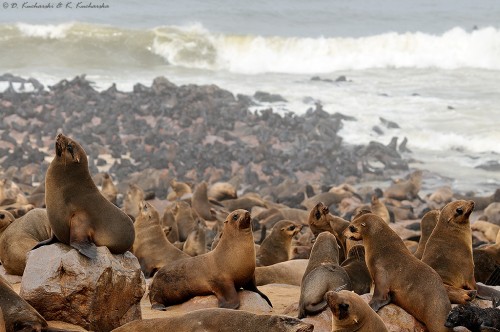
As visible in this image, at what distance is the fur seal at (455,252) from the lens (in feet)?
22.1

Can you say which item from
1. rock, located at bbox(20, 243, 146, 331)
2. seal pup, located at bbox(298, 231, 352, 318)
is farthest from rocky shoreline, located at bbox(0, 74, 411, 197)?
rock, located at bbox(20, 243, 146, 331)

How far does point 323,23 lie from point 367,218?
5044 cm

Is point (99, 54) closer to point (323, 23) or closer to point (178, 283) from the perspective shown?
point (323, 23)

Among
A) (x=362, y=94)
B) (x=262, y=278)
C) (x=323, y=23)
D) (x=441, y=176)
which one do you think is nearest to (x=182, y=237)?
(x=262, y=278)

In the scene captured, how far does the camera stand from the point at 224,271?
23.3 ft

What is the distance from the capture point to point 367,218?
269 inches

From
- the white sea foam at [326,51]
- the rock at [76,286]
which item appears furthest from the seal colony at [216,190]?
the white sea foam at [326,51]

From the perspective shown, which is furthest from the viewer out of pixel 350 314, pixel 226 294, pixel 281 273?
pixel 281 273

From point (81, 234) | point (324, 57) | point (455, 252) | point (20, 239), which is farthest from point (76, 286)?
point (324, 57)

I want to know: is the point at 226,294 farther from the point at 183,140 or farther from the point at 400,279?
the point at 183,140

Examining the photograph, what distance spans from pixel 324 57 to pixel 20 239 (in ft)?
127

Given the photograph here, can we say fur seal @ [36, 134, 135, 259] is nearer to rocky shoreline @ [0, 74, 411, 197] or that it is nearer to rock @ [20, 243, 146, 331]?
rock @ [20, 243, 146, 331]

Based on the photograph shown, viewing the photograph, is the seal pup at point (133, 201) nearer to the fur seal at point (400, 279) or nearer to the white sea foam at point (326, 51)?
the fur seal at point (400, 279)

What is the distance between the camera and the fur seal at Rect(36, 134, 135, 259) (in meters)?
6.34
